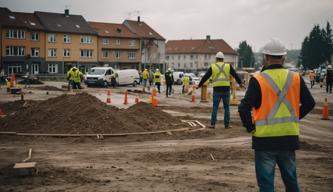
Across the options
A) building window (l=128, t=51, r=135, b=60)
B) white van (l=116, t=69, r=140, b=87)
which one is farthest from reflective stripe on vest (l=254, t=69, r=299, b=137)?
building window (l=128, t=51, r=135, b=60)

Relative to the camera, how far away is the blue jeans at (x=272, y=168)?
14.2ft

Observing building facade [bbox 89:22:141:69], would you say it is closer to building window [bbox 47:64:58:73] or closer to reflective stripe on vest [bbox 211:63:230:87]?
building window [bbox 47:64:58:73]

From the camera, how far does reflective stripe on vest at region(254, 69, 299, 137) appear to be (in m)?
4.38

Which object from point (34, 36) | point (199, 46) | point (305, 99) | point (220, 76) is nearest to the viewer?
point (305, 99)

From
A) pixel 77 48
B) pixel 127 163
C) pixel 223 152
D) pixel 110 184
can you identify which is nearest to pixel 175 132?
pixel 223 152

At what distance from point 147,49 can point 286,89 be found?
8815 centimetres

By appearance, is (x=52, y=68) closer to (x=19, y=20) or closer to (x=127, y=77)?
(x=19, y=20)

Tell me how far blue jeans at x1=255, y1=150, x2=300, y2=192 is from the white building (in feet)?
362

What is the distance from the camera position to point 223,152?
8.73 m

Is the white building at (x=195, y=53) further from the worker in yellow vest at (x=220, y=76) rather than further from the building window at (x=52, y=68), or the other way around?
the worker in yellow vest at (x=220, y=76)

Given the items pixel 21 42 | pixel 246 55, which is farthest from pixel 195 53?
pixel 21 42

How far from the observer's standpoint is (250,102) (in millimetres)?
4395

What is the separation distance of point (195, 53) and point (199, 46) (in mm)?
2398

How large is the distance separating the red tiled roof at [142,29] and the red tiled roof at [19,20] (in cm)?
2261
